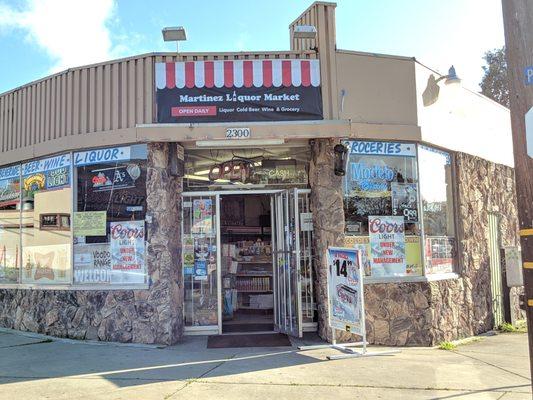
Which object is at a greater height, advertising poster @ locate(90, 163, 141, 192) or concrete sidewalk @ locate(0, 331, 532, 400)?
advertising poster @ locate(90, 163, 141, 192)

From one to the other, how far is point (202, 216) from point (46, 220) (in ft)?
9.56

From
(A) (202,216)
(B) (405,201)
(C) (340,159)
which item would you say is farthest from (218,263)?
(B) (405,201)

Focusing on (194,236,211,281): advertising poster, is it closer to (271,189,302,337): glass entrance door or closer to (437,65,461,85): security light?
(271,189,302,337): glass entrance door

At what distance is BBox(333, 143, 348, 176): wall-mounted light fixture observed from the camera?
8602 millimetres

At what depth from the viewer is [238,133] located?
8.44 metres

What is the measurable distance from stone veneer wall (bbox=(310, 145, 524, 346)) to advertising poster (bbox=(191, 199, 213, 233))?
1855mm

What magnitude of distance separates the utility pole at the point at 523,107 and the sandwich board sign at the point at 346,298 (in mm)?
3405

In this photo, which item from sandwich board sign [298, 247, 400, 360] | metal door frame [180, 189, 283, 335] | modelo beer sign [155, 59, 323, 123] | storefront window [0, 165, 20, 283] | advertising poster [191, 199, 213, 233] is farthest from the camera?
storefront window [0, 165, 20, 283]

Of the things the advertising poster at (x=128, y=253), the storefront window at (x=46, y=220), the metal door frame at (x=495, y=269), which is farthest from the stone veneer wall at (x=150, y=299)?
the metal door frame at (x=495, y=269)

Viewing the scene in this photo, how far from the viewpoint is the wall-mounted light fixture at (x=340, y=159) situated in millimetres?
8602

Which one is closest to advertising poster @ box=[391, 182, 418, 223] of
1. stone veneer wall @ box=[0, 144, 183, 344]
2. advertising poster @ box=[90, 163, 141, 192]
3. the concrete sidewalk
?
the concrete sidewalk

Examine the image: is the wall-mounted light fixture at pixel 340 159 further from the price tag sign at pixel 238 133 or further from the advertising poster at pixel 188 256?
the advertising poster at pixel 188 256

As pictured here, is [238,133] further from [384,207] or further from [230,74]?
[384,207]

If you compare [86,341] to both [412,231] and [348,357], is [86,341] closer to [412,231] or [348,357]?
[348,357]
